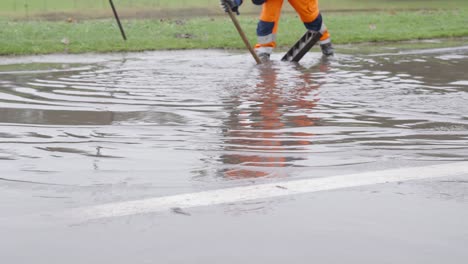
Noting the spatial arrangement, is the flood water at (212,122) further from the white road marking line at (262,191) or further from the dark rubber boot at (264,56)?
the dark rubber boot at (264,56)

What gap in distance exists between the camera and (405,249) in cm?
442

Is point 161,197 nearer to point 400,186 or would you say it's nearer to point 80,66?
point 400,186

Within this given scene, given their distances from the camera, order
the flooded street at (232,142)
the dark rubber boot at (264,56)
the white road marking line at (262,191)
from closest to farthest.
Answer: the flooded street at (232,142) → the white road marking line at (262,191) → the dark rubber boot at (264,56)

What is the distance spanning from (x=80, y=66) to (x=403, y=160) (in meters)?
6.74

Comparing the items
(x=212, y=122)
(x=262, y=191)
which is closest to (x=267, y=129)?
(x=212, y=122)

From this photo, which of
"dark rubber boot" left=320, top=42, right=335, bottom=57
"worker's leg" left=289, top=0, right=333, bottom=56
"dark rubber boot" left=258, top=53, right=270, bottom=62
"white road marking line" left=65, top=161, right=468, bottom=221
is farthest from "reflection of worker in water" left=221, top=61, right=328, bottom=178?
"dark rubber boot" left=320, top=42, right=335, bottom=57

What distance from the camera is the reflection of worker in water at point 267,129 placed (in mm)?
6214

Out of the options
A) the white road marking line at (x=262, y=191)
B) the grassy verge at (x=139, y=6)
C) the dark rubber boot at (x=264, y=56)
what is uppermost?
the white road marking line at (x=262, y=191)

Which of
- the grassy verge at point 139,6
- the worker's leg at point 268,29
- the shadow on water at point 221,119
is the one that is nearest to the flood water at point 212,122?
the shadow on water at point 221,119

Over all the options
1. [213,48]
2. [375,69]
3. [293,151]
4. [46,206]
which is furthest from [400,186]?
[213,48]

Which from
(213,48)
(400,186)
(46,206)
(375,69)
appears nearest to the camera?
(46,206)

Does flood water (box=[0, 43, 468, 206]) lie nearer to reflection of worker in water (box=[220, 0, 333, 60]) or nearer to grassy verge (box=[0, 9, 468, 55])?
reflection of worker in water (box=[220, 0, 333, 60])

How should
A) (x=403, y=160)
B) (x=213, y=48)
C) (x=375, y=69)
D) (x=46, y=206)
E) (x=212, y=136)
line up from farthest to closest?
(x=213, y=48)
(x=375, y=69)
(x=212, y=136)
(x=403, y=160)
(x=46, y=206)

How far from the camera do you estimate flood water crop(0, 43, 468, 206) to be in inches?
234
